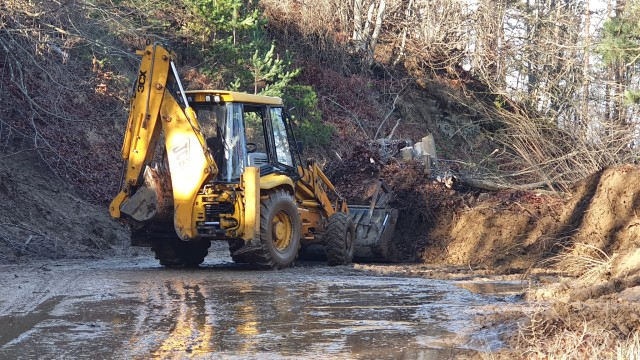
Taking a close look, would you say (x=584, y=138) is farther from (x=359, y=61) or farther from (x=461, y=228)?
(x=359, y=61)

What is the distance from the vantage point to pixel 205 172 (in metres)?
13.6

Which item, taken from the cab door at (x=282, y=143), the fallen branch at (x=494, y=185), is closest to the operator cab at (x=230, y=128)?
the cab door at (x=282, y=143)

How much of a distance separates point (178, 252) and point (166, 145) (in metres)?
2.28

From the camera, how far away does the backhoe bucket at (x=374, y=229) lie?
1716cm

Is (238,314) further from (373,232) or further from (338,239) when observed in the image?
(373,232)

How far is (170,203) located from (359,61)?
20.6 m

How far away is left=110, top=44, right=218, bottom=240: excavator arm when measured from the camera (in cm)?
1367

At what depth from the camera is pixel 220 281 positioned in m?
12.7

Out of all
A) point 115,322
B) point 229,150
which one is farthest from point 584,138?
point 115,322

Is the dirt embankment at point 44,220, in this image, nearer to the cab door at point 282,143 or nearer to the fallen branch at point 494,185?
the cab door at point 282,143

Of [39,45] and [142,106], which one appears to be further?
[39,45]

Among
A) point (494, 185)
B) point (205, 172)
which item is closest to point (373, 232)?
point (494, 185)

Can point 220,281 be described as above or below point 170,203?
below

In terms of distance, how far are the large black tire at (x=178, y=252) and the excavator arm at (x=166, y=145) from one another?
1186 millimetres
